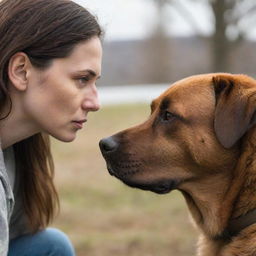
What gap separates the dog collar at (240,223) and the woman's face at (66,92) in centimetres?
99

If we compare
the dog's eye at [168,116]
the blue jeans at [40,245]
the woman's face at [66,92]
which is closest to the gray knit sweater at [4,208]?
the woman's face at [66,92]

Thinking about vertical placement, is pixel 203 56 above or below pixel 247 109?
below

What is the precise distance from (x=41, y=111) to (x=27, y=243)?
3.50ft

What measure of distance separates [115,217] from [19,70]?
431 cm

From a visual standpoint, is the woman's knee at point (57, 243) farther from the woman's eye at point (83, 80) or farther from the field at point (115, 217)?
the field at point (115, 217)

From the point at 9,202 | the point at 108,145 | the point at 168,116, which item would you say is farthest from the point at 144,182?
the point at 9,202

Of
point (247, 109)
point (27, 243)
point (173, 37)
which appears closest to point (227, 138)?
point (247, 109)

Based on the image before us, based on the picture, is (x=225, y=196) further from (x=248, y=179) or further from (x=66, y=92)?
(x=66, y=92)

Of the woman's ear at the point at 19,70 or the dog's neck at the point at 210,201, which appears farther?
the dog's neck at the point at 210,201

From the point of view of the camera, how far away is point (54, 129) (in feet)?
11.2

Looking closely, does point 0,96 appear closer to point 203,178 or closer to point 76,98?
point 76,98

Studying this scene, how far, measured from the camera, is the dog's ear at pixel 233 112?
3.26m

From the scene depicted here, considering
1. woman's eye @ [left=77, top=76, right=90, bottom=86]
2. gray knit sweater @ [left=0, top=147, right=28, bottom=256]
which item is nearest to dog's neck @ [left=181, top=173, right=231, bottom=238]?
woman's eye @ [left=77, top=76, right=90, bottom=86]

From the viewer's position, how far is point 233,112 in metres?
3.29
